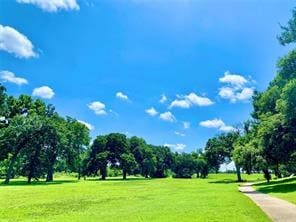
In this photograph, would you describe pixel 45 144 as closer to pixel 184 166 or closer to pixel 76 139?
pixel 76 139

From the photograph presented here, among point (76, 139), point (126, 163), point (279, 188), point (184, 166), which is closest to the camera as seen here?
point (279, 188)

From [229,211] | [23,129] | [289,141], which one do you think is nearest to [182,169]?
[23,129]

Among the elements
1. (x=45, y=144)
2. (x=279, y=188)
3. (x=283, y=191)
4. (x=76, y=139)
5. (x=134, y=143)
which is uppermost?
(x=134, y=143)

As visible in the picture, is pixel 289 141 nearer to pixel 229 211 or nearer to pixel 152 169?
pixel 229 211

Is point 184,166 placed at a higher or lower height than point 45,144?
higher

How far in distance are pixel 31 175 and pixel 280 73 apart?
54.1 m

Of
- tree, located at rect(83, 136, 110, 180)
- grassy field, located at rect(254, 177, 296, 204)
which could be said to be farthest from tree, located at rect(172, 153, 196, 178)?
grassy field, located at rect(254, 177, 296, 204)

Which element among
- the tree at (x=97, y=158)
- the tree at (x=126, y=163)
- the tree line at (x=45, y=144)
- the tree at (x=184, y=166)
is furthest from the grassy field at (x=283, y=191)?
the tree at (x=184, y=166)

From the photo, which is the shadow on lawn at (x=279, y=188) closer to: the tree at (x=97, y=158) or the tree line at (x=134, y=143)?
the tree line at (x=134, y=143)

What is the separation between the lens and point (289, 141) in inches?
1467

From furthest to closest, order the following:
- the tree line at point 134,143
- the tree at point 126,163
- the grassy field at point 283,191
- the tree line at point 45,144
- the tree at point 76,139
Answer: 1. the tree at point 126,163
2. the tree at point 76,139
3. the tree line at point 45,144
4. the tree line at point 134,143
5. the grassy field at point 283,191

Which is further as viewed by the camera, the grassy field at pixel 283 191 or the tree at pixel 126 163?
the tree at pixel 126 163

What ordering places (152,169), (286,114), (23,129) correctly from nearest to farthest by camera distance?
(286,114)
(23,129)
(152,169)

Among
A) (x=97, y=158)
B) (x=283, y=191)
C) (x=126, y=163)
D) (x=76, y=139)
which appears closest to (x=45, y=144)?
(x=76, y=139)
